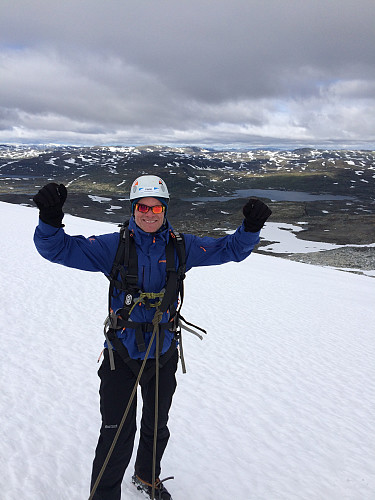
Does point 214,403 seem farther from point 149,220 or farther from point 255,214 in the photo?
point 149,220

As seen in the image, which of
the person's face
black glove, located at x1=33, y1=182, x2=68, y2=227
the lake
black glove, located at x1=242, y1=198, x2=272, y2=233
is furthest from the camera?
the lake

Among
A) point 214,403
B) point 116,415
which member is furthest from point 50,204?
point 214,403

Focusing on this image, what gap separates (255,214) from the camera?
3.32 m

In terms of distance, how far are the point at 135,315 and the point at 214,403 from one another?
360 cm

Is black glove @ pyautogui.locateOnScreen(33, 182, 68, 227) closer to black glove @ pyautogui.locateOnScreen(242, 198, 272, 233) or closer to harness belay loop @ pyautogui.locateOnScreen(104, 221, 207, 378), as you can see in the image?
harness belay loop @ pyautogui.locateOnScreen(104, 221, 207, 378)

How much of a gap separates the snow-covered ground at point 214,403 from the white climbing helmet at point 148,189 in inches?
134

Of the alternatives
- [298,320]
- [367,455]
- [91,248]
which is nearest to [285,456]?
[367,455]

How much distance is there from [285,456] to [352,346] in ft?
22.0

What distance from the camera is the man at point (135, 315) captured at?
3074 millimetres

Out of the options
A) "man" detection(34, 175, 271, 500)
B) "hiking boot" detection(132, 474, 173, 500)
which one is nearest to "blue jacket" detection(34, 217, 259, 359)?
"man" detection(34, 175, 271, 500)

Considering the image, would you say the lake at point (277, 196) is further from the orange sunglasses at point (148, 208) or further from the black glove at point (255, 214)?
the orange sunglasses at point (148, 208)

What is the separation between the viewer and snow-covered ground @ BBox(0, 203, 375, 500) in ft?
13.2

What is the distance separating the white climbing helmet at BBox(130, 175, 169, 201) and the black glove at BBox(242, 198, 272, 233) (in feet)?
2.99

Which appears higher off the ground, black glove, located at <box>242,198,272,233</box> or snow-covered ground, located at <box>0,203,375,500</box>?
black glove, located at <box>242,198,272,233</box>
